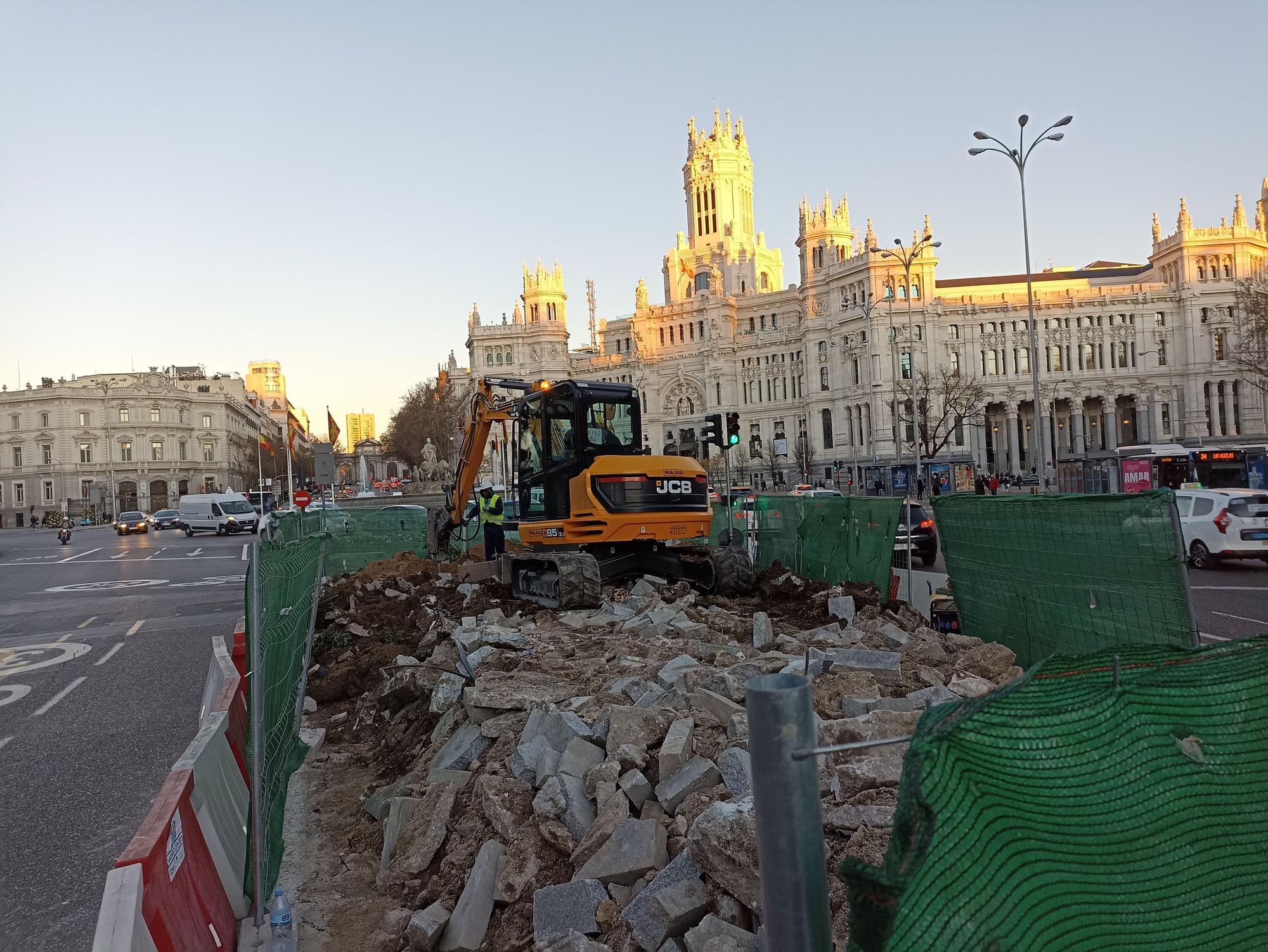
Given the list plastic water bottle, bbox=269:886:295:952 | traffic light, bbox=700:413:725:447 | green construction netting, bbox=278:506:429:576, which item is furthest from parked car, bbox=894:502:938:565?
plastic water bottle, bbox=269:886:295:952

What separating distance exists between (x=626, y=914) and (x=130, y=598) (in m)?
18.2

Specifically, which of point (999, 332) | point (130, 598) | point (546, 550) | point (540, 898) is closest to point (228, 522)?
point (130, 598)

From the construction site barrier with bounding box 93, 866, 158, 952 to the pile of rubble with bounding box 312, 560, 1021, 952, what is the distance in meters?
1.69

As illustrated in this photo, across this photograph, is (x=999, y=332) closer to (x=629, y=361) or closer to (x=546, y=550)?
(x=629, y=361)

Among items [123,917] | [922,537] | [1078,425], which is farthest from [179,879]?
[1078,425]

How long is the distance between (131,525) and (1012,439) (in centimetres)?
6982

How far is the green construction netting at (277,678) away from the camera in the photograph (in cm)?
475

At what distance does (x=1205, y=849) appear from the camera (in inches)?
83.1

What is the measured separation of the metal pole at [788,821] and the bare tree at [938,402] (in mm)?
63335

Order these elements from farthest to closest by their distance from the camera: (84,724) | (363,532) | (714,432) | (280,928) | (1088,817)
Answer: (363,532)
(714,432)
(84,724)
(280,928)
(1088,817)

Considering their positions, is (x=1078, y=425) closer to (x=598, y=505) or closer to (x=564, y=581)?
(x=598, y=505)

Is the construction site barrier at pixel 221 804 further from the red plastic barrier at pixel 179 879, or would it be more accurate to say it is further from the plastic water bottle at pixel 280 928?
the plastic water bottle at pixel 280 928

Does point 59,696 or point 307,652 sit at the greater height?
point 307,652

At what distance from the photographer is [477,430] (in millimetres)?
15398
